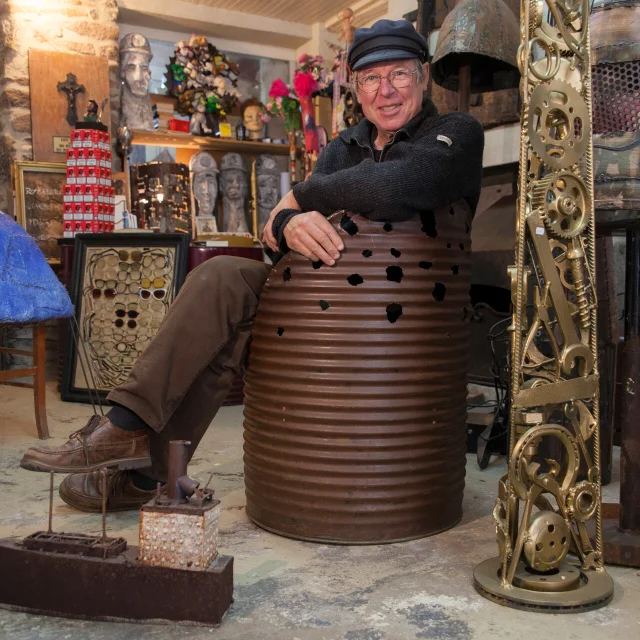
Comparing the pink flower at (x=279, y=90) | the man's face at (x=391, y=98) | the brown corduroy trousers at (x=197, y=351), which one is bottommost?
the brown corduroy trousers at (x=197, y=351)

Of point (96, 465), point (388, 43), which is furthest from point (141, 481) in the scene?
point (388, 43)

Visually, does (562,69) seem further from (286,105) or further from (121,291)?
(286,105)

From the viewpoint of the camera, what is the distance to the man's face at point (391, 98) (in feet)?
6.38

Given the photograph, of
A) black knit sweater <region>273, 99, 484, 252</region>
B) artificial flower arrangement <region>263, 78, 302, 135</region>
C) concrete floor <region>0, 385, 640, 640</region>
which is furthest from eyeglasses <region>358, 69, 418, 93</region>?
artificial flower arrangement <region>263, 78, 302, 135</region>

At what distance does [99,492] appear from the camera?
2.01 metres

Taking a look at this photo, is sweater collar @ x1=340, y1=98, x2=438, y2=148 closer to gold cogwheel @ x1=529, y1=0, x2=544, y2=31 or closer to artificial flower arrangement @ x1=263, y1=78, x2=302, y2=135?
gold cogwheel @ x1=529, y1=0, x2=544, y2=31

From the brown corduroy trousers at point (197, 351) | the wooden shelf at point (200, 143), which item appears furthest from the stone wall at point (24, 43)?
the brown corduroy trousers at point (197, 351)

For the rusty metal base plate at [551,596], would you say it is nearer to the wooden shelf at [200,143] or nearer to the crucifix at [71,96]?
the crucifix at [71,96]

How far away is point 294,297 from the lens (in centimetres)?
179

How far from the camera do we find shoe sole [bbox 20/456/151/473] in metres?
1.79

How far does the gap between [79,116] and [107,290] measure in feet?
6.79

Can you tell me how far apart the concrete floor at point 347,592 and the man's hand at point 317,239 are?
70 cm

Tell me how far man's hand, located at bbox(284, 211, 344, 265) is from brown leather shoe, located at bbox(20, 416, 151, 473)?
0.62 m

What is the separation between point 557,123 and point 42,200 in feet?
14.0
